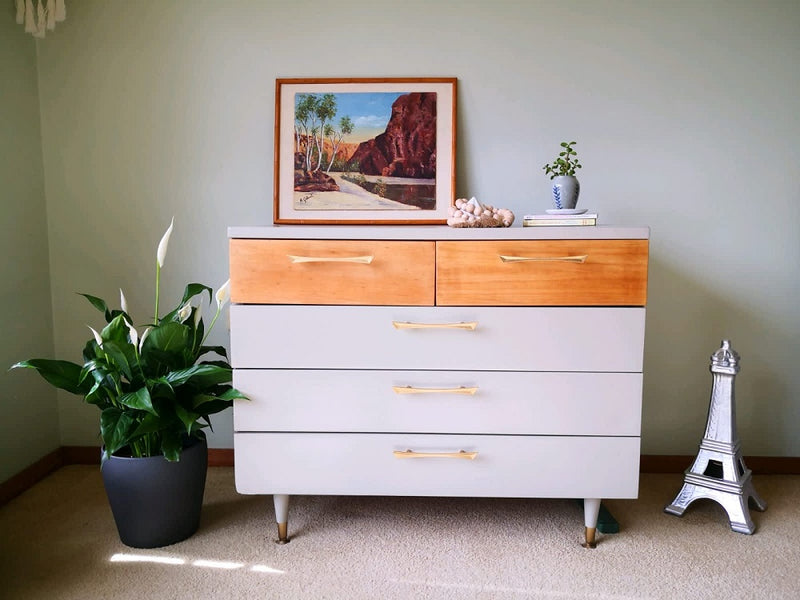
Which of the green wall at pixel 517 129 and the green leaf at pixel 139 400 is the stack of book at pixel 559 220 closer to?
the green wall at pixel 517 129

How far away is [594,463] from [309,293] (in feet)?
2.86

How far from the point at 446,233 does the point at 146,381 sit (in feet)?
2.78

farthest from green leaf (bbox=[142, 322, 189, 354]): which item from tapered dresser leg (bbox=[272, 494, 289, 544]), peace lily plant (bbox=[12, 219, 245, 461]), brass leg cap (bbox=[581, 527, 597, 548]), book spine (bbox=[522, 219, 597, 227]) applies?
brass leg cap (bbox=[581, 527, 597, 548])

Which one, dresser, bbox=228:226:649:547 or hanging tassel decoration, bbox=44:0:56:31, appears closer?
dresser, bbox=228:226:649:547

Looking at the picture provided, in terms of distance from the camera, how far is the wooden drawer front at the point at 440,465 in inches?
64.4

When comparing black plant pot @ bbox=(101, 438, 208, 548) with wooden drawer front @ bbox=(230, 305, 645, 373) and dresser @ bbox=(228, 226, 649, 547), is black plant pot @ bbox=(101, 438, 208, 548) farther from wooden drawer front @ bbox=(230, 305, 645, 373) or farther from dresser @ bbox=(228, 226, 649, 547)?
wooden drawer front @ bbox=(230, 305, 645, 373)

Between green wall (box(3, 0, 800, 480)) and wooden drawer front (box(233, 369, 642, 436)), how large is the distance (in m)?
0.63

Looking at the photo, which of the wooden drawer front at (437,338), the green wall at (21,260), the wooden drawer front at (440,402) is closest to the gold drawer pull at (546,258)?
the wooden drawer front at (437,338)

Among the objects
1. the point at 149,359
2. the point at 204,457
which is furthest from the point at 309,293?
the point at 204,457

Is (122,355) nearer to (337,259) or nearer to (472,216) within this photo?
(337,259)

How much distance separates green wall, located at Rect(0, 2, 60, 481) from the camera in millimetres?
1958

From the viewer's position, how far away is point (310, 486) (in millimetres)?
1664

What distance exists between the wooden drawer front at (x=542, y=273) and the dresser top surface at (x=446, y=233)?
0.05 ft

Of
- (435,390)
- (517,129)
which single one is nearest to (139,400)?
(435,390)
